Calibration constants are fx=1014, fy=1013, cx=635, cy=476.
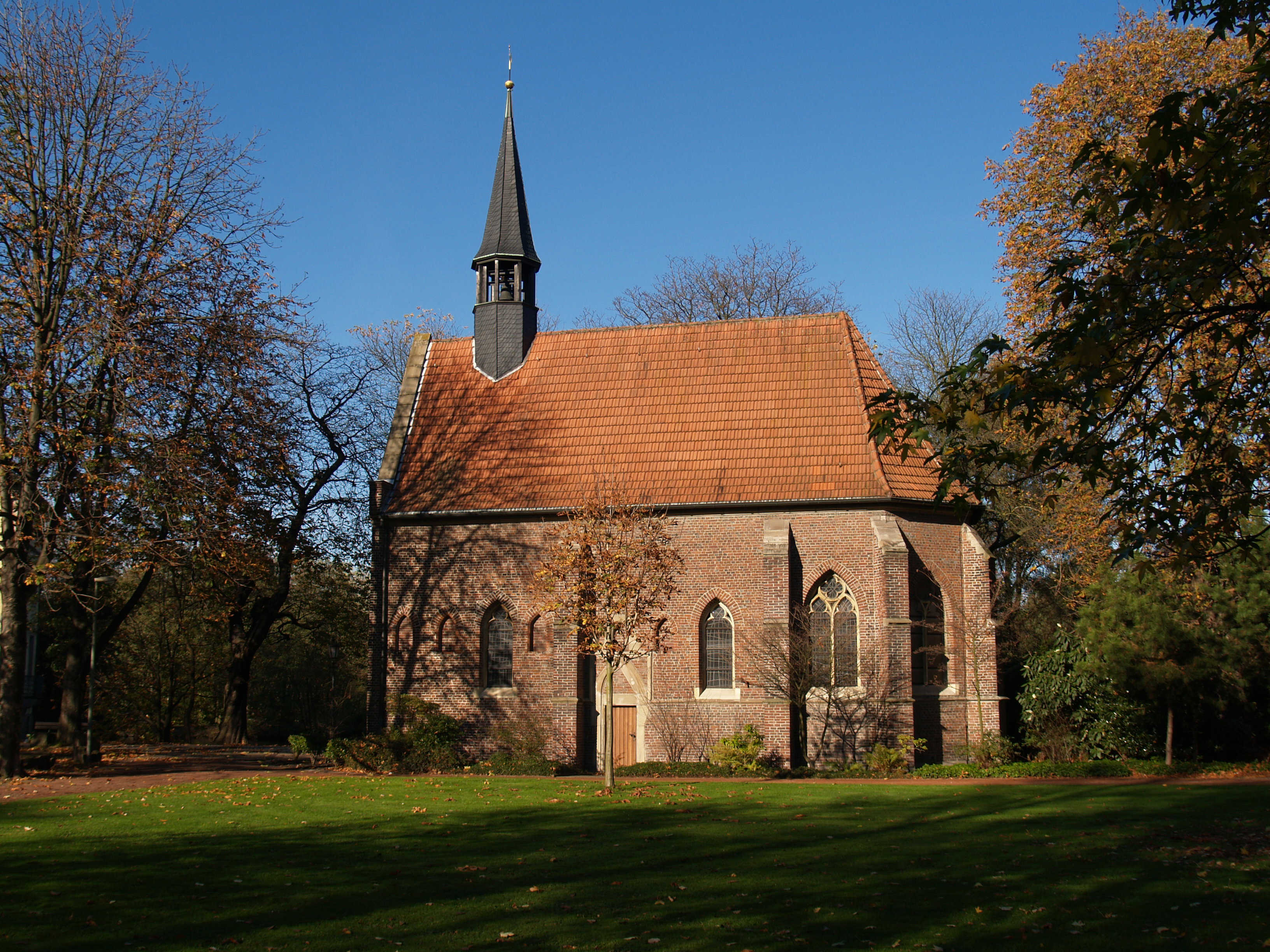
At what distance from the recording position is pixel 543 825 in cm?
1364

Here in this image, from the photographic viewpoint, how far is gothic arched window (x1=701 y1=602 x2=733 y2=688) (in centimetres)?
2272

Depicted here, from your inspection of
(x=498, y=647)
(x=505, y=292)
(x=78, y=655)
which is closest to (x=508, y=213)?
(x=505, y=292)

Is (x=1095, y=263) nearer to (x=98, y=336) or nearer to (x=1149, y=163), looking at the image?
(x=1149, y=163)

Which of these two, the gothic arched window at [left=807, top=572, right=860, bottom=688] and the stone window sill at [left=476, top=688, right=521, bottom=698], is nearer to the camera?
the gothic arched window at [left=807, top=572, right=860, bottom=688]

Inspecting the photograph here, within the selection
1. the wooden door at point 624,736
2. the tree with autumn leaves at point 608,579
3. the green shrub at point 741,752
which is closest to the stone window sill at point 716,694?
the green shrub at point 741,752

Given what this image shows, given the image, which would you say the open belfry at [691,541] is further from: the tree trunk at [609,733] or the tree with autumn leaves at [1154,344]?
the tree with autumn leaves at [1154,344]

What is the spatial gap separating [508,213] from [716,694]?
14.3 m

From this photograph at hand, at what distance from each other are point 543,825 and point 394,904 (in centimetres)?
508

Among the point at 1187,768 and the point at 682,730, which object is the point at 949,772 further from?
the point at 682,730

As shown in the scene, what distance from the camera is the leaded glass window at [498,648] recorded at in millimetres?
24203

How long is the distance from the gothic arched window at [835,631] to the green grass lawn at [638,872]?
16.1 feet

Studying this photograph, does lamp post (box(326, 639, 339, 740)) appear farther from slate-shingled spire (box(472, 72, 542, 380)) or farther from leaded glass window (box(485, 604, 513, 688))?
slate-shingled spire (box(472, 72, 542, 380))

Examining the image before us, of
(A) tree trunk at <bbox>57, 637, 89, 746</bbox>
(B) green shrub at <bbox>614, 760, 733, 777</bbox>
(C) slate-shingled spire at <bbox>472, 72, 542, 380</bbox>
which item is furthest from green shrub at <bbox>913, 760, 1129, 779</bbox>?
(A) tree trunk at <bbox>57, 637, 89, 746</bbox>

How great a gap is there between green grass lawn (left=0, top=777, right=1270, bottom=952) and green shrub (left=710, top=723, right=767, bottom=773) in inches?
155
